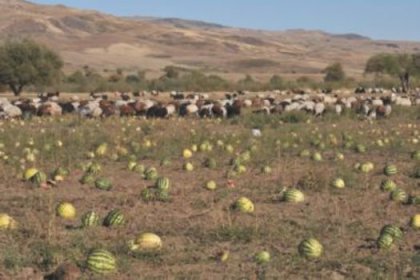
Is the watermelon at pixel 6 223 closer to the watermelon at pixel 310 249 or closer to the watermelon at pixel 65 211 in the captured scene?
the watermelon at pixel 65 211

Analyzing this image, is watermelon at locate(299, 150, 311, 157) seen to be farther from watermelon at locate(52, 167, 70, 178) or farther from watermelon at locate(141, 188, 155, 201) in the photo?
watermelon at locate(141, 188, 155, 201)

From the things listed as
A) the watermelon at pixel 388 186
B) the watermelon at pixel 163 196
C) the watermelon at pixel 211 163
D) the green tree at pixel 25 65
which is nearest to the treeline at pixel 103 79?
the green tree at pixel 25 65

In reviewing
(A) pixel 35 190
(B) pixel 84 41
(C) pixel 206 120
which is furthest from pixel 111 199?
(B) pixel 84 41

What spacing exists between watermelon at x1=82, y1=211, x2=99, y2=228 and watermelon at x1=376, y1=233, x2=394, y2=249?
383 cm

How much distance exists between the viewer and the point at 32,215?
10148 mm

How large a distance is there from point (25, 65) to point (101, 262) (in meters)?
37.6

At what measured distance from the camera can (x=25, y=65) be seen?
4341 centimetres

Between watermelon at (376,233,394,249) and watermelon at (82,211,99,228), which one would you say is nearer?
watermelon at (376,233,394,249)

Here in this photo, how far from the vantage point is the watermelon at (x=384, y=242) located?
28.5 ft

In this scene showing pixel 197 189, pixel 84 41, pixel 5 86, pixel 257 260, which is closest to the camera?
pixel 257 260

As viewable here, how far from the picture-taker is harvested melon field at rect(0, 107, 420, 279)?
8000mm

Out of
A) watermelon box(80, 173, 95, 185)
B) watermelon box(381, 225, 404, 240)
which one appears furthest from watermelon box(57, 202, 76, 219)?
watermelon box(381, 225, 404, 240)

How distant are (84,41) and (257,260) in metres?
151

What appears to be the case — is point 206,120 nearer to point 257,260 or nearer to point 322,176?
point 322,176
